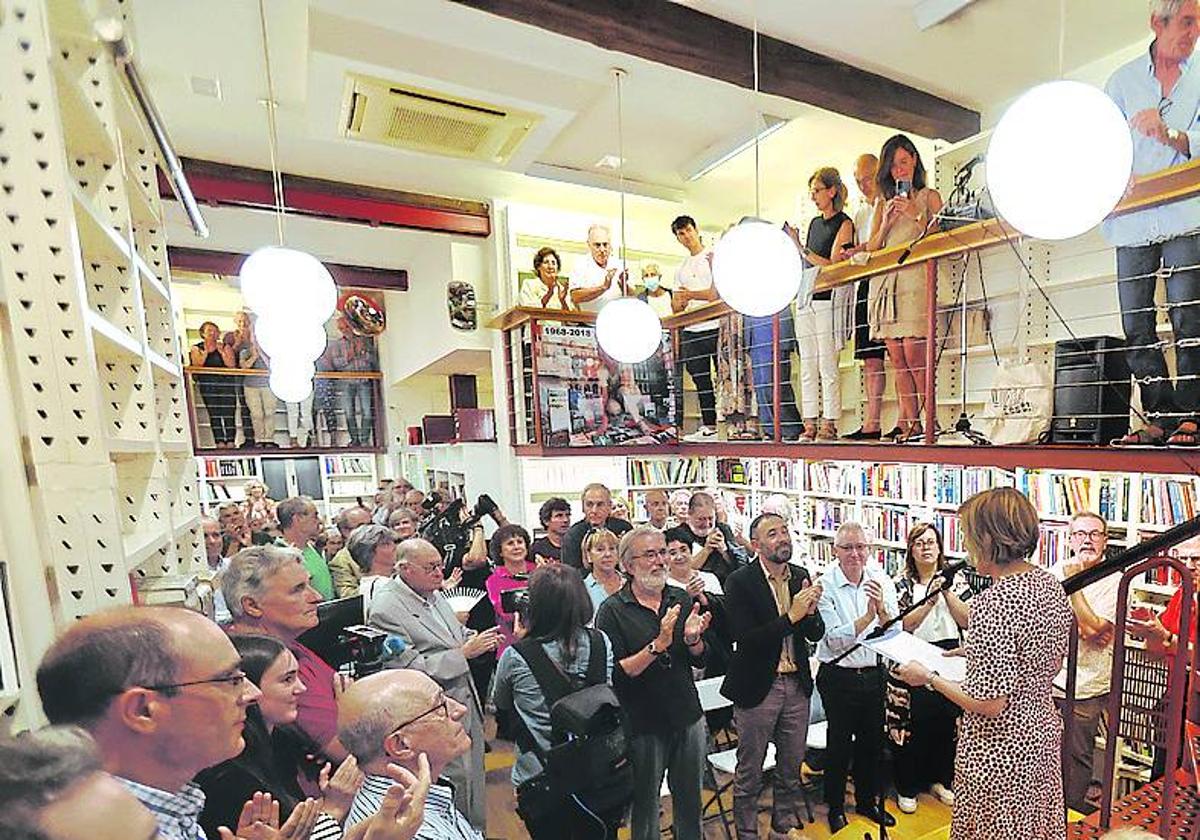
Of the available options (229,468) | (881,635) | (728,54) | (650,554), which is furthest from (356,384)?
(881,635)

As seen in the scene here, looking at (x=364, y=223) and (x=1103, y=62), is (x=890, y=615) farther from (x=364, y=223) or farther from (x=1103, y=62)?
(x=364, y=223)

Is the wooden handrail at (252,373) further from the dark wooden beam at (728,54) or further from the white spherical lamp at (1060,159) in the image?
the white spherical lamp at (1060,159)

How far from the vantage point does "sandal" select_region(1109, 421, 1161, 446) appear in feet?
8.71

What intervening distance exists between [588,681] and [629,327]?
7.53 feet

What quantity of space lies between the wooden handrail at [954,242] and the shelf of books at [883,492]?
1391mm

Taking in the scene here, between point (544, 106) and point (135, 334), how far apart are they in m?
3.03

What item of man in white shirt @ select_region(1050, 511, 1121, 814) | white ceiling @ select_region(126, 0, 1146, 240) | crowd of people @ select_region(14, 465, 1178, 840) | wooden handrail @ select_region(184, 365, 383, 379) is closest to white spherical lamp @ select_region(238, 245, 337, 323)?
crowd of people @ select_region(14, 465, 1178, 840)

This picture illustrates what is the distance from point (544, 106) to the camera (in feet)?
12.1

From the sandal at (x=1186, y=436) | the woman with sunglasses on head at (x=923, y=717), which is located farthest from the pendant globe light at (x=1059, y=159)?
the woman with sunglasses on head at (x=923, y=717)

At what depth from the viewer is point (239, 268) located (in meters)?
6.65

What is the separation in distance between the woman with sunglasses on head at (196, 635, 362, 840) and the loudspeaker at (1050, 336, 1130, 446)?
3542 mm

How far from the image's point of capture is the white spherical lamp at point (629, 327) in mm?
3691

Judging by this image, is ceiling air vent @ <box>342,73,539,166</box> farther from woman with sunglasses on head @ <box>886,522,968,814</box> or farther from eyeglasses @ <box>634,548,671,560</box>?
woman with sunglasses on head @ <box>886,522,968,814</box>

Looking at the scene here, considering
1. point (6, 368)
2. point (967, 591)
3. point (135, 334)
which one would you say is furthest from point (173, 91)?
point (967, 591)
